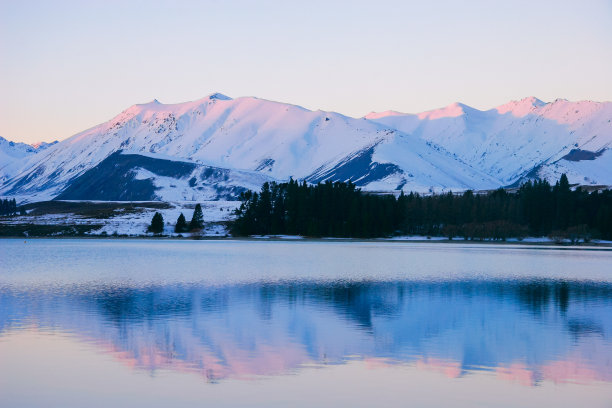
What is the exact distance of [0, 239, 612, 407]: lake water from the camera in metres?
27.4

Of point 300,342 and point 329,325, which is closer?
point 300,342

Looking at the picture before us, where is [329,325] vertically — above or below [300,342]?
above

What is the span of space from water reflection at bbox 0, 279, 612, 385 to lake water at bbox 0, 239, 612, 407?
0.12 m

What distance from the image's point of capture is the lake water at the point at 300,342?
2744 centimetres

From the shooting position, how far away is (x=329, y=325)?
43.1m

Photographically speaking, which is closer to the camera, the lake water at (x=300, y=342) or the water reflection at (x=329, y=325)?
the lake water at (x=300, y=342)

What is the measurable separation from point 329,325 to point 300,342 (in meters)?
5.85

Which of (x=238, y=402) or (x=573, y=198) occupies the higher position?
(x=573, y=198)

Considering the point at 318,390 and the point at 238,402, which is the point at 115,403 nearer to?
the point at 238,402

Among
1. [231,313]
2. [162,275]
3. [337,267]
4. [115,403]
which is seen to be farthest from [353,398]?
[337,267]

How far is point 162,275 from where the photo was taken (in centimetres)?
7506

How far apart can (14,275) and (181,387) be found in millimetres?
50883

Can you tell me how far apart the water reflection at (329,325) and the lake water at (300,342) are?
125 mm

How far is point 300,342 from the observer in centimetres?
3744
